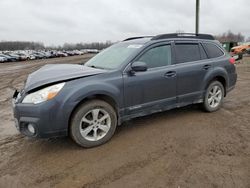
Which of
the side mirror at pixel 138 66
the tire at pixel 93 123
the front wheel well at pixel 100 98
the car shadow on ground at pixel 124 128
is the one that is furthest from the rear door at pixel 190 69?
the tire at pixel 93 123

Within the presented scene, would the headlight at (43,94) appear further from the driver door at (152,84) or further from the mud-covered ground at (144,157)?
the driver door at (152,84)

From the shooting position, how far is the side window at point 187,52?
14.1 feet

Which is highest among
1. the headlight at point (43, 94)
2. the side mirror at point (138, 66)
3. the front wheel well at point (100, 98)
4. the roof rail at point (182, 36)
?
the roof rail at point (182, 36)

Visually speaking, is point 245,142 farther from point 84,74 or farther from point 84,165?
point 84,74

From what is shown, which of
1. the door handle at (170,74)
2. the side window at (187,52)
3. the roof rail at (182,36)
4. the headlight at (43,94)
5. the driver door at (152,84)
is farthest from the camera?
the side window at (187,52)

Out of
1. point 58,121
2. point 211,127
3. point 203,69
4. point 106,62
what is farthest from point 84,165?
point 203,69

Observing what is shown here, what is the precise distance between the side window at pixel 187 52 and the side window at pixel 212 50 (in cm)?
30

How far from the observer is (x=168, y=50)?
13.7ft

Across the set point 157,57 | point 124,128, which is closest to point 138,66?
point 157,57

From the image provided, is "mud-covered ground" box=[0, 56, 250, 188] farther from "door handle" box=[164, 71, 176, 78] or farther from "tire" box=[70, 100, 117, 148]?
"door handle" box=[164, 71, 176, 78]

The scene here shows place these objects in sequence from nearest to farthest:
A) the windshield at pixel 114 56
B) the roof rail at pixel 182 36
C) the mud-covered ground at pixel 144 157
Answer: the mud-covered ground at pixel 144 157 < the windshield at pixel 114 56 < the roof rail at pixel 182 36

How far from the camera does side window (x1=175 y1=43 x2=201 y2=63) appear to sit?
14.1 ft

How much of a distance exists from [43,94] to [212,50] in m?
3.79

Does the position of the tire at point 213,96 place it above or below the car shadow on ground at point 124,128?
above
